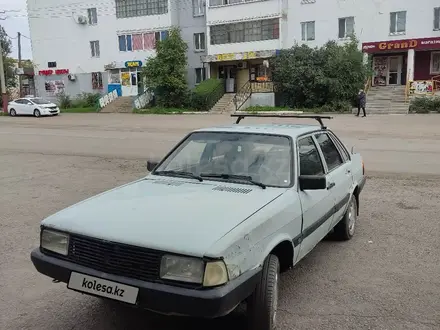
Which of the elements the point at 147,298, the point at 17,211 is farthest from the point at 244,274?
the point at 17,211

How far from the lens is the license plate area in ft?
9.24

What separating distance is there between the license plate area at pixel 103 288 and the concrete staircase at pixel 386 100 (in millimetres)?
26938

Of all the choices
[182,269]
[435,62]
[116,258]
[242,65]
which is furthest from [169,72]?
[182,269]

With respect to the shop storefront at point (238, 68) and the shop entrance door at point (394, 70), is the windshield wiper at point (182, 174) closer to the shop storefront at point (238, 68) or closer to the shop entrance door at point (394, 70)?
the shop storefront at point (238, 68)

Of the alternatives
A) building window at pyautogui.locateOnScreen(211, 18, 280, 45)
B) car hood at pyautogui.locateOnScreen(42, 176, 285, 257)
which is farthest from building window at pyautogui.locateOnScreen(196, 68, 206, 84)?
car hood at pyautogui.locateOnScreen(42, 176, 285, 257)

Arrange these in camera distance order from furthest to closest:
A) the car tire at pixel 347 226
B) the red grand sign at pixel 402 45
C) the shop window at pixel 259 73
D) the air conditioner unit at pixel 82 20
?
the air conditioner unit at pixel 82 20, the shop window at pixel 259 73, the red grand sign at pixel 402 45, the car tire at pixel 347 226

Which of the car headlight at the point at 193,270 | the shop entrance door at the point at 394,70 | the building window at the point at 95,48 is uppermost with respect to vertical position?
the building window at the point at 95,48

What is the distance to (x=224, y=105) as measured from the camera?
33.7m

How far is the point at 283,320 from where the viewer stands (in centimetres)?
348

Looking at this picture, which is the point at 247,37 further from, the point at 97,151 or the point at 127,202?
the point at 127,202

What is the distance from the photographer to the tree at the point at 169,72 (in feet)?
114

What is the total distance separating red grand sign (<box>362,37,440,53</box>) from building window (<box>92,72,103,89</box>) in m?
24.5

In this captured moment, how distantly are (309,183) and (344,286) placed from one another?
3.64 feet
